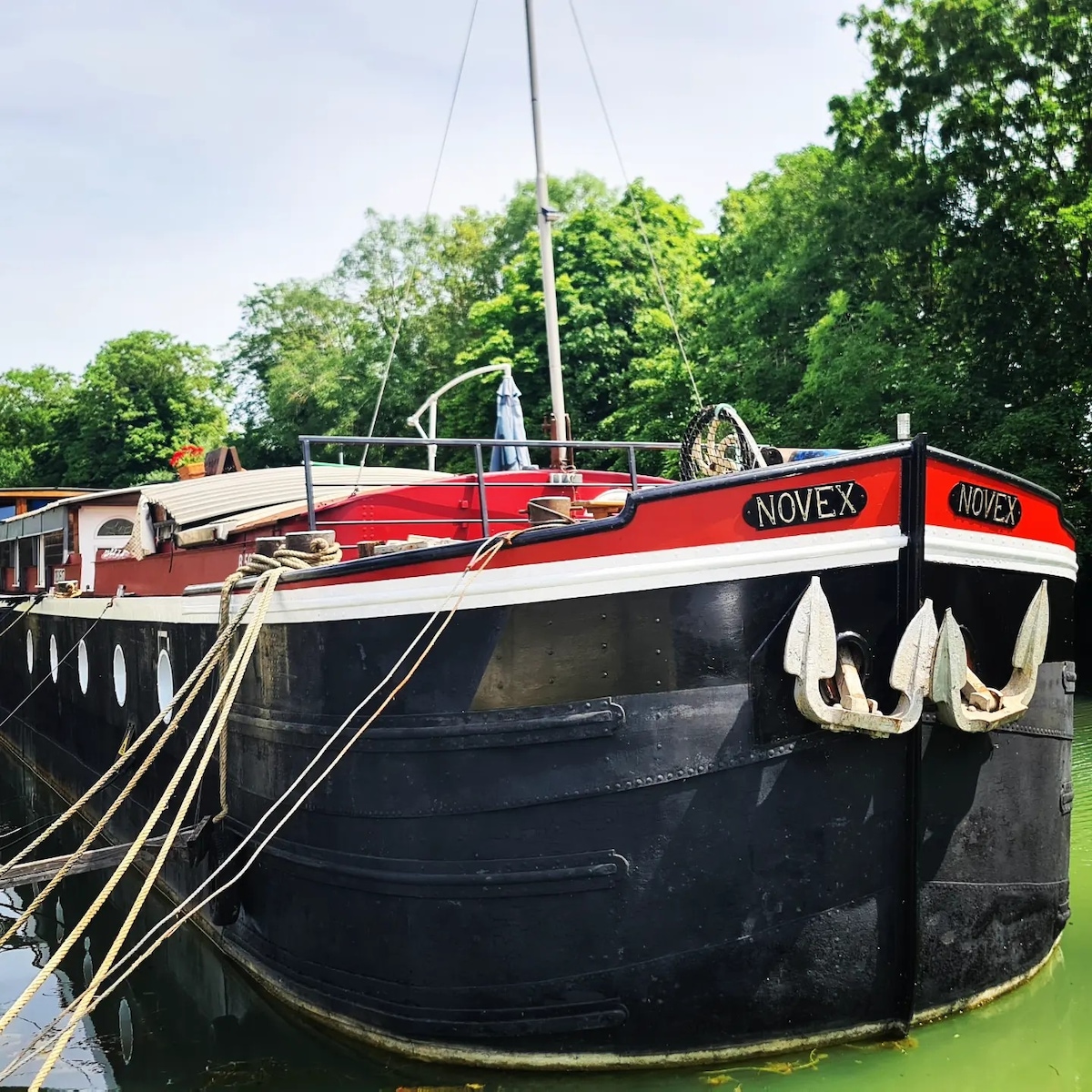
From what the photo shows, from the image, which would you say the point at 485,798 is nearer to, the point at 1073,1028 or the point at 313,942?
the point at 313,942

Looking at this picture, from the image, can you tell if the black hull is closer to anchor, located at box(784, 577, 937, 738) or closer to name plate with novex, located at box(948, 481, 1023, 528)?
anchor, located at box(784, 577, 937, 738)

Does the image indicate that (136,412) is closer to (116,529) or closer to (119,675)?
(116,529)

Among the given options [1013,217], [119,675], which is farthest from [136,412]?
[119,675]

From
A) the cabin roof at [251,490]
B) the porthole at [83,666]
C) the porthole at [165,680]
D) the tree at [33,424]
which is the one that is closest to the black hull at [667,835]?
the porthole at [165,680]

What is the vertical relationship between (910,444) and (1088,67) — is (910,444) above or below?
below

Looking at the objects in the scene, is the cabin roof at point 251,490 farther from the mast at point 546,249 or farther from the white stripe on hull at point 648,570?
the white stripe on hull at point 648,570

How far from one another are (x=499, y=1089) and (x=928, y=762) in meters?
2.51

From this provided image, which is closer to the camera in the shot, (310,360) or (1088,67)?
(1088,67)

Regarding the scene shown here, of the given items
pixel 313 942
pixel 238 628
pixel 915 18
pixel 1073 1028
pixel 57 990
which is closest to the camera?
pixel 1073 1028

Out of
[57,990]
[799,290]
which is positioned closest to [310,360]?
[799,290]

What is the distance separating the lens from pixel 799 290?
25203 mm

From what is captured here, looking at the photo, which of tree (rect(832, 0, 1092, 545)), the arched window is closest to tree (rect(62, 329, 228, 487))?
tree (rect(832, 0, 1092, 545))

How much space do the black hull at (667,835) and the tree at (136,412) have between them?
4515cm

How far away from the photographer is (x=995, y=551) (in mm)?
5602
